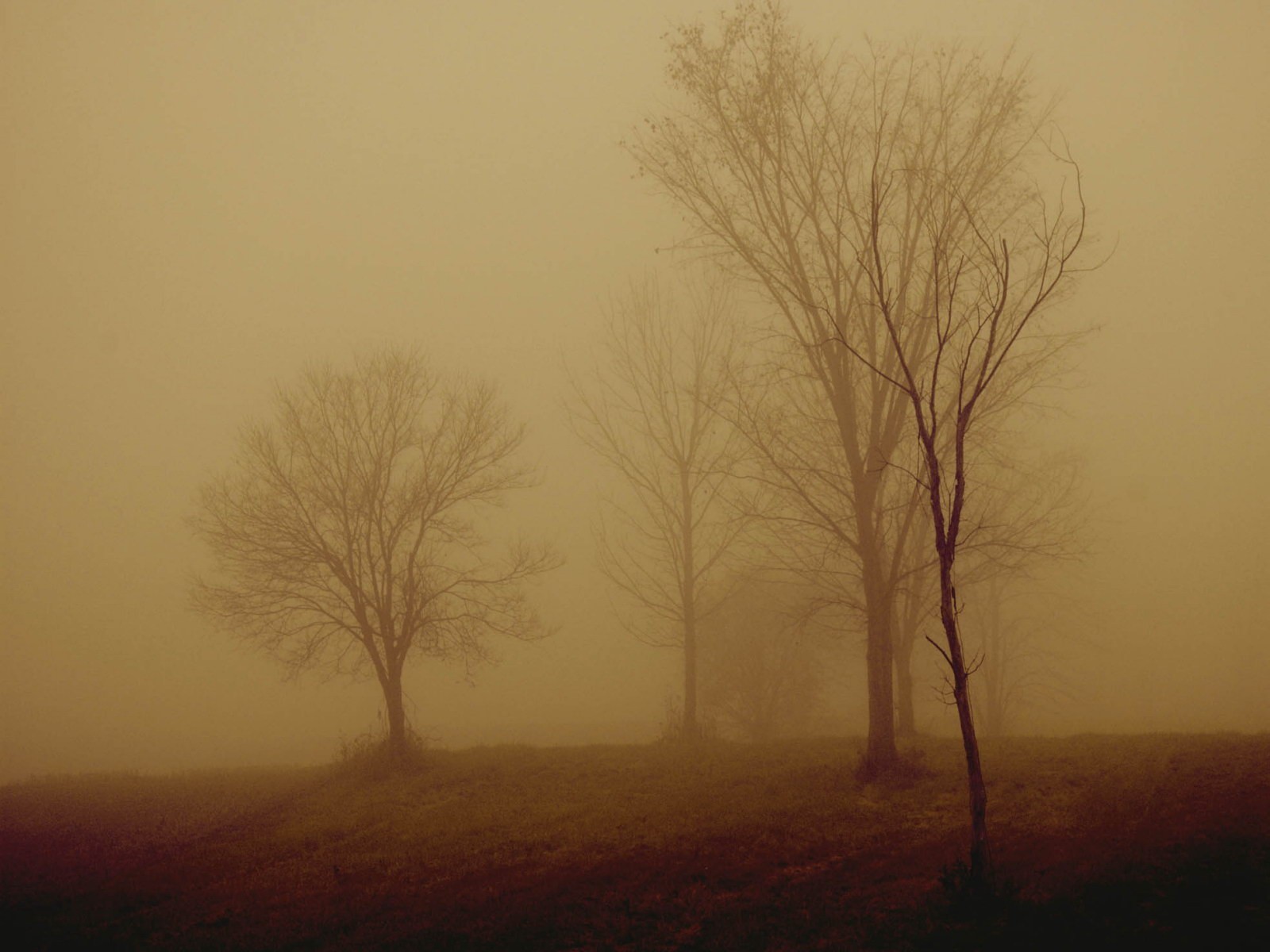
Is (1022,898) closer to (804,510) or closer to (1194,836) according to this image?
(1194,836)

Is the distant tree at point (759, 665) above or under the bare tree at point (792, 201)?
under

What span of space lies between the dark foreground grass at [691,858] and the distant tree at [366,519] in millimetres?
4237

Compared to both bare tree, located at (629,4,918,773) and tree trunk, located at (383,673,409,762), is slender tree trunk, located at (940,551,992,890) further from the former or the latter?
tree trunk, located at (383,673,409,762)

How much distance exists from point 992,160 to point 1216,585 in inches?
2026

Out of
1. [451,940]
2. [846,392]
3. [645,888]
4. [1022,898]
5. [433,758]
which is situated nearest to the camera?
[1022,898]

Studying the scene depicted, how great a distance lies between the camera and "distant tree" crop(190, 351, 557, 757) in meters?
18.1

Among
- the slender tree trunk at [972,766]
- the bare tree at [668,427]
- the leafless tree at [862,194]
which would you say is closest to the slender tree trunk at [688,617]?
the bare tree at [668,427]

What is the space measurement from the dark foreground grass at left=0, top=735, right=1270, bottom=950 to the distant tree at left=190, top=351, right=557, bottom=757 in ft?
13.9

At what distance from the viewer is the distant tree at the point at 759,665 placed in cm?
2539

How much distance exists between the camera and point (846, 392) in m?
13.1

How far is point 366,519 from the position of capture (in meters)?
18.5

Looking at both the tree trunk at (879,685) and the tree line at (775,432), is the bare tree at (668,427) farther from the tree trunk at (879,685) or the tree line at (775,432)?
the tree trunk at (879,685)

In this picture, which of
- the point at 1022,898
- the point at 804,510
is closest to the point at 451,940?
the point at 1022,898

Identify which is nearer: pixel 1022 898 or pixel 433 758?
pixel 1022 898
